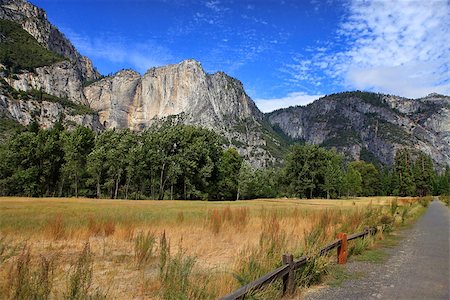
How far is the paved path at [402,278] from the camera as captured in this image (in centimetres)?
691

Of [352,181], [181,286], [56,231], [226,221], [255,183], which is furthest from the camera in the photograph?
[352,181]

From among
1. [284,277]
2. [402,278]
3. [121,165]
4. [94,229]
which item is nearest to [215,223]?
[94,229]

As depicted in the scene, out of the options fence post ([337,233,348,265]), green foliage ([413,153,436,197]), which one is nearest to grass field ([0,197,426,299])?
fence post ([337,233,348,265])

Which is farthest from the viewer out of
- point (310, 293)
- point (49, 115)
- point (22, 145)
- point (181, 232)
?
point (49, 115)

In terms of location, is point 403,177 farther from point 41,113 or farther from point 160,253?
point 41,113

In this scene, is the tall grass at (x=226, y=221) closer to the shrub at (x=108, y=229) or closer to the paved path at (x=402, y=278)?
the shrub at (x=108, y=229)

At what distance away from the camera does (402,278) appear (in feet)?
27.1

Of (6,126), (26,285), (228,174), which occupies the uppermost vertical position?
(6,126)

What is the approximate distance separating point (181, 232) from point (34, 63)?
21975cm

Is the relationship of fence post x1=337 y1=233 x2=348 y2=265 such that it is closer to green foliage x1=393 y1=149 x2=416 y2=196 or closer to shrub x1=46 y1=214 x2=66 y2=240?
shrub x1=46 y1=214 x2=66 y2=240

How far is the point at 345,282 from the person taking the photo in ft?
26.3

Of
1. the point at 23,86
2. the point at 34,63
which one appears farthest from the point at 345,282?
the point at 34,63

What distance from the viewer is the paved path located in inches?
272

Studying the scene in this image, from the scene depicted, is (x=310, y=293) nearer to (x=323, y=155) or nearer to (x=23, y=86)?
(x=323, y=155)
